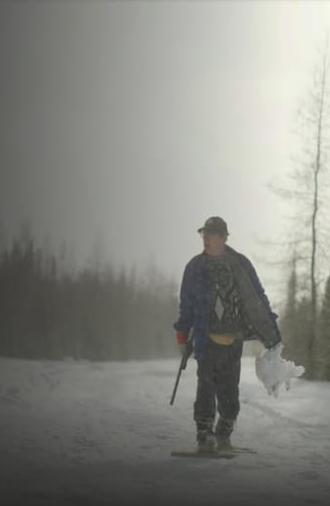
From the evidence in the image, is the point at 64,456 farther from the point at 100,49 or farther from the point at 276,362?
the point at 100,49

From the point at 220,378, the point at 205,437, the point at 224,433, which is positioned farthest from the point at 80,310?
the point at 205,437

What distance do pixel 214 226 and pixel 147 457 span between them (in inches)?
70.7

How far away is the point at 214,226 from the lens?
16.4ft

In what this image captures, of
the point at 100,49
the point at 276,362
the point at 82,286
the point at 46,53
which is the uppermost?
the point at 100,49

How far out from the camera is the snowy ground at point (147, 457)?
305 cm

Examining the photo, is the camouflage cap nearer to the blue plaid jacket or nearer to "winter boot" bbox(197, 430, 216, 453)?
the blue plaid jacket

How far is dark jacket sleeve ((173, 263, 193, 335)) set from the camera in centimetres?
501

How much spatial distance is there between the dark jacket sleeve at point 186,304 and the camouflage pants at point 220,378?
0.23 metres

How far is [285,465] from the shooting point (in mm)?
3967

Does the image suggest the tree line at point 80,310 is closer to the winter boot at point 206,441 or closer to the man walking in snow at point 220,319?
the man walking in snow at point 220,319

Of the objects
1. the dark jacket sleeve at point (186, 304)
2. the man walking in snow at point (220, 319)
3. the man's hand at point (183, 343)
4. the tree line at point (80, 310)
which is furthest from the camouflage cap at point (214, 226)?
the tree line at point (80, 310)

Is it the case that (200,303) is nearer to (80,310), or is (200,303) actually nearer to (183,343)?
(183,343)

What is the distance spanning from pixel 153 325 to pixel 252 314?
42287mm

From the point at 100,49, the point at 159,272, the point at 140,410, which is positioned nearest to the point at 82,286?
the point at 159,272
